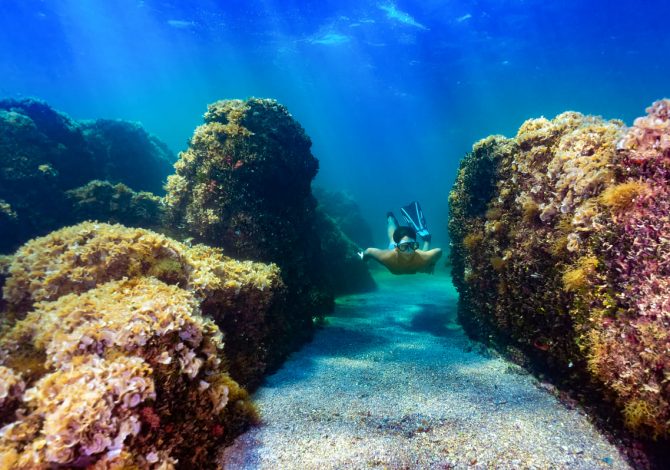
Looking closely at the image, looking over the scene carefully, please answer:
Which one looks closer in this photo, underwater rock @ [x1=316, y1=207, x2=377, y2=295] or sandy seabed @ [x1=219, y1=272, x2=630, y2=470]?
sandy seabed @ [x1=219, y1=272, x2=630, y2=470]

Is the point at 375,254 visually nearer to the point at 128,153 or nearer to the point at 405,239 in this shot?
the point at 405,239

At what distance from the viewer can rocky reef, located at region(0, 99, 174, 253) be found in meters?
8.55

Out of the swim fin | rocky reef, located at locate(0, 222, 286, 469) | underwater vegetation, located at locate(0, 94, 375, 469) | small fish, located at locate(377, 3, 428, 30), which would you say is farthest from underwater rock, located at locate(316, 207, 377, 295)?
small fish, located at locate(377, 3, 428, 30)

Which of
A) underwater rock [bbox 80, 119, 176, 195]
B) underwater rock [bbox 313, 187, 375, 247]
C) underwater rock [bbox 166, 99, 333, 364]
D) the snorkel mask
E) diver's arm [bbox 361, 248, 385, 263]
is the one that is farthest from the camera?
underwater rock [bbox 313, 187, 375, 247]

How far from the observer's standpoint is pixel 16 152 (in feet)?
30.6

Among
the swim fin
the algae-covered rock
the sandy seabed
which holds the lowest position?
the sandy seabed

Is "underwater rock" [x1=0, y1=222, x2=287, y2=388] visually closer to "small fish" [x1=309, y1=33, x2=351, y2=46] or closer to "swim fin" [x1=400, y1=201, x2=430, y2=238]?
"swim fin" [x1=400, y1=201, x2=430, y2=238]

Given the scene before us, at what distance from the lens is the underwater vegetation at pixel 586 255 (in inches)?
109

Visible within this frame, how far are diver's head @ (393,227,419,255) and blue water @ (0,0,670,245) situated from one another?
47.5 feet

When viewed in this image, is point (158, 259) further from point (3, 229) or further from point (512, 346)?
point (3, 229)

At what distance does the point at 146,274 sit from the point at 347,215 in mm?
19950

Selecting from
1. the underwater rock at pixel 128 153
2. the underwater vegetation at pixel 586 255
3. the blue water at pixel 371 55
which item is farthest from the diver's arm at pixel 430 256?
the blue water at pixel 371 55

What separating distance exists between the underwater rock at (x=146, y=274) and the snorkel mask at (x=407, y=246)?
3.50 metres

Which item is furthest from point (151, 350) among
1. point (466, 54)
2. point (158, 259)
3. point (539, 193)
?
point (466, 54)
